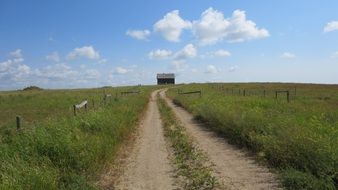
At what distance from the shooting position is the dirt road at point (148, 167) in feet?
30.5

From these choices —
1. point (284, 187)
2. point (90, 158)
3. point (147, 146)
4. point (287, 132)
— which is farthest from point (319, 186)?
point (147, 146)

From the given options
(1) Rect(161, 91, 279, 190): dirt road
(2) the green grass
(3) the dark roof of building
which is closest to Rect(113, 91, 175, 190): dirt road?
(2) the green grass

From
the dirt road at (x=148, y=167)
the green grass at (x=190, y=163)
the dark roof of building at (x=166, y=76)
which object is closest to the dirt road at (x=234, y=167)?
the green grass at (x=190, y=163)

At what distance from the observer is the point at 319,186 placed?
25.4 feet

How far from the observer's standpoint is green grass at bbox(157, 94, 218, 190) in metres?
9.05

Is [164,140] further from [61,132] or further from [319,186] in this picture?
[319,186]

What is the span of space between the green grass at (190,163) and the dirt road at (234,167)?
250 mm

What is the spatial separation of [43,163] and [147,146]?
565 centimetres

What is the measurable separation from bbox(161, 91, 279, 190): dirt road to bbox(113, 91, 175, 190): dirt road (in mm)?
1151

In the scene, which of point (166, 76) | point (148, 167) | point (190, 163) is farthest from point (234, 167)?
point (166, 76)

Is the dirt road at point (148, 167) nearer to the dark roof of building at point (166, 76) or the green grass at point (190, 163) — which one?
the green grass at point (190, 163)

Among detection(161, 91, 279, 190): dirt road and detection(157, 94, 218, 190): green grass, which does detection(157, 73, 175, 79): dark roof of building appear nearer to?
detection(157, 94, 218, 190): green grass

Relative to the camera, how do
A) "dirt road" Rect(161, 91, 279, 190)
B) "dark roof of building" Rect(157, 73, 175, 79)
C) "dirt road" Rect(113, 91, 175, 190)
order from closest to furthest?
"dirt road" Rect(161, 91, 279, 190) → "dirt road" Rect(113, 91, 175, 190) → "dark roof of building" Rect(157, 73, 175, 79)

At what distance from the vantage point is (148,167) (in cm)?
1105
